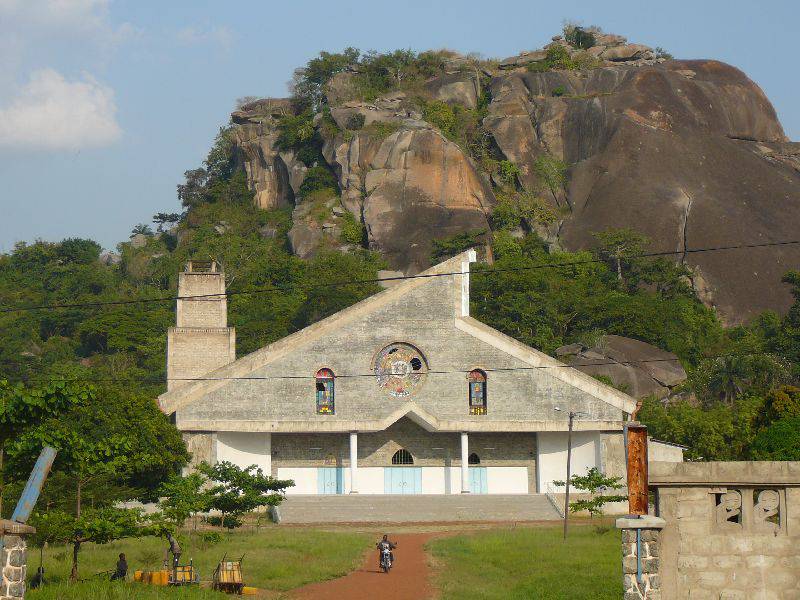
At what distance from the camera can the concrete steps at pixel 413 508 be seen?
45.4 metres

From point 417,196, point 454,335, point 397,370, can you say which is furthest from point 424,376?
point 417,196

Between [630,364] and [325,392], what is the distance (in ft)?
71.2

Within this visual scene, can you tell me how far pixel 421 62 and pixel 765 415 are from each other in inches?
2605

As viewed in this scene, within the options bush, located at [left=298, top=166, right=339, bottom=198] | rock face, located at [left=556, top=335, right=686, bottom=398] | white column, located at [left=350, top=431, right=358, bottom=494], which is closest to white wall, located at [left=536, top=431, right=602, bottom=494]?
white column, located at [left=350, top=431, right=358, bottom=494]

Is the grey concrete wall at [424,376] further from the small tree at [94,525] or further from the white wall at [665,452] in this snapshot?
the small tree at [94,525]

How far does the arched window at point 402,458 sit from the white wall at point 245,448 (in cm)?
469

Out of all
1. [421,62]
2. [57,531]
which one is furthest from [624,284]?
[57,531]

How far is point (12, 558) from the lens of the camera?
56.4 ft

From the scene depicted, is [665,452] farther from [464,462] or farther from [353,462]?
[353,462]

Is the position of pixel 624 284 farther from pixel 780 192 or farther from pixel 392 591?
pixel 392 591

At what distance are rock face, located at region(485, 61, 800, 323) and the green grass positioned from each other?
47.1 meters

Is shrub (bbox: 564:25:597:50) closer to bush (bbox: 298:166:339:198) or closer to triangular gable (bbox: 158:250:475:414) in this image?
bush (bbox: 298:166:339:198)

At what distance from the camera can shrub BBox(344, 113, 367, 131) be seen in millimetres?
93375

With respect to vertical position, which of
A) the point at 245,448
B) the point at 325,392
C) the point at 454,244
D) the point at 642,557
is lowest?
the point at 642,557
